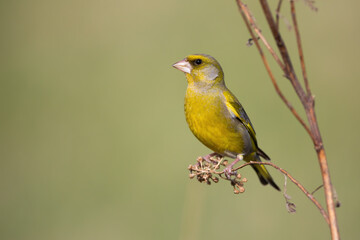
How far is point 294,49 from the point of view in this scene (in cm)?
→ 784

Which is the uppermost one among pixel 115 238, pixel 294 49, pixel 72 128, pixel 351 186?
pixel 294 49

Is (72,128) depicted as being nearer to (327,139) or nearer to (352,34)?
(327,139)

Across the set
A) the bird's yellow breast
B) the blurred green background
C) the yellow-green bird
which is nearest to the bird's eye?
the yellow-green bird

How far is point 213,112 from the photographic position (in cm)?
262

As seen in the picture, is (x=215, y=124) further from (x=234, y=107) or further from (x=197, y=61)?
(x=197, y=61)

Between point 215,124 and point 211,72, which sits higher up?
point 211,72

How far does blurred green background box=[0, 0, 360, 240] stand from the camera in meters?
5.26

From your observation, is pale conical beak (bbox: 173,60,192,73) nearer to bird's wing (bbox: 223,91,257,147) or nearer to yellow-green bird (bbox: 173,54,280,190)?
yellow-green bird (bbox: 173,54,280,190)

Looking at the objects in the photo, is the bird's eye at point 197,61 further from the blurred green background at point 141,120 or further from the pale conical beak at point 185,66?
the blurred green background at point 141,120

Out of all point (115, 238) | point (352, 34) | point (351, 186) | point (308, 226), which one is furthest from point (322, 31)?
point (115, 238)

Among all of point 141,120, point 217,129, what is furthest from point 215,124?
point 141,120

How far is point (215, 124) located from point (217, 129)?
1.3 inches

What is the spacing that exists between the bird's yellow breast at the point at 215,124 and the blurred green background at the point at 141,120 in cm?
156

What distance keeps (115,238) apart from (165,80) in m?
3.02
